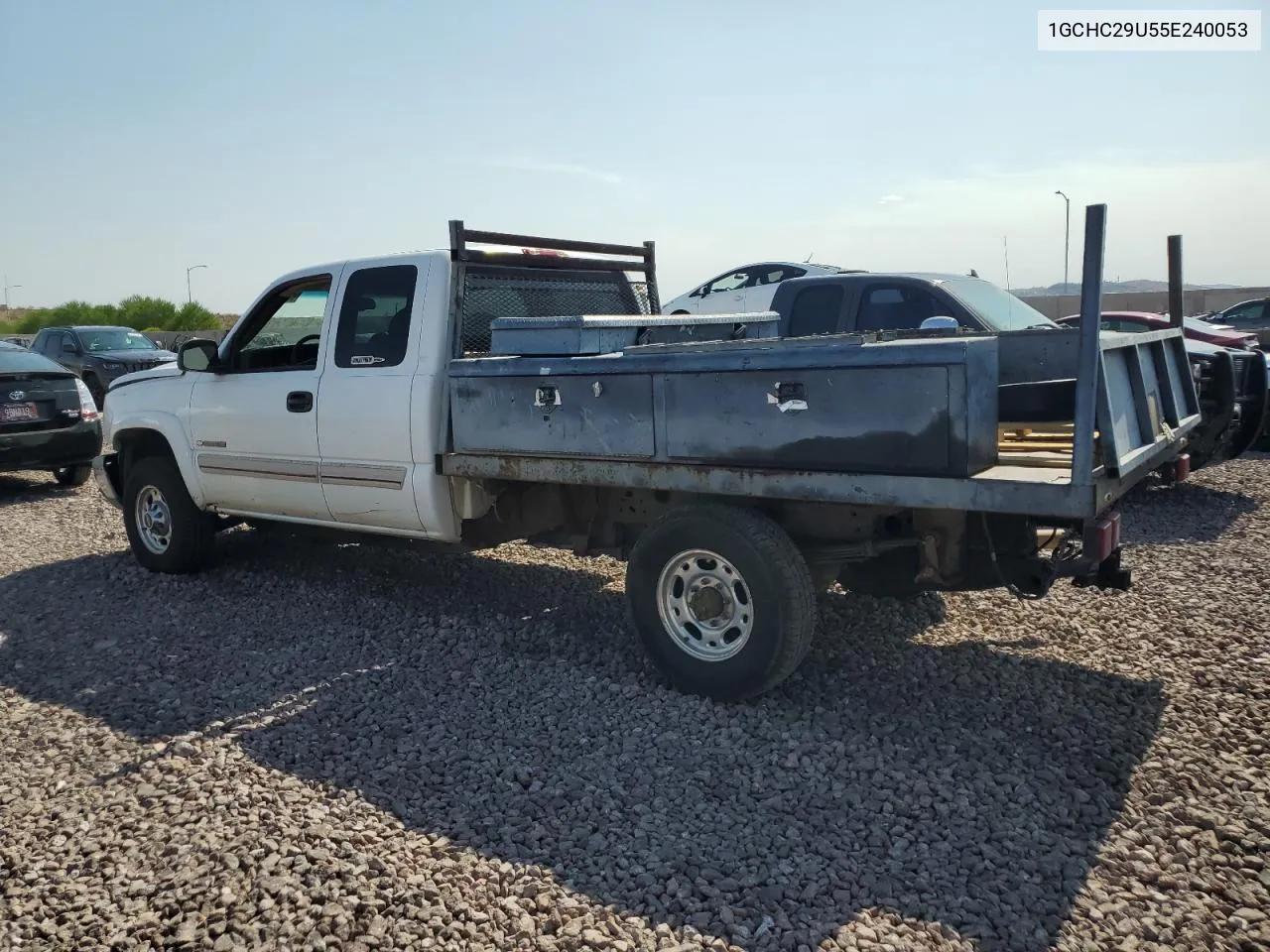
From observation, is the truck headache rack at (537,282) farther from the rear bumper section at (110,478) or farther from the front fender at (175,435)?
the rear bumper section at (110,478)

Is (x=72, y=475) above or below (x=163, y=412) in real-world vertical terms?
below

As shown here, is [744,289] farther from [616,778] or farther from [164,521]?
[616,778]

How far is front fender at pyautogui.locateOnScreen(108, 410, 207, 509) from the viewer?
701 centimetres

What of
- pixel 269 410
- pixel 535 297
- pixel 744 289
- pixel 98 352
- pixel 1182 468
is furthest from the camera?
pixel 98 352

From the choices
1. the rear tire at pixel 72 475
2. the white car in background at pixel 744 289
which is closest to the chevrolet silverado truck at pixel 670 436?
the rear tire at pixel 72 475

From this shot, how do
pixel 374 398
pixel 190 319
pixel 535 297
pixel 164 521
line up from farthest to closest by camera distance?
pixel 190 319
pixel 164 521
pixel 535 297
pixel 374 398

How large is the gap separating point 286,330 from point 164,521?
1.74 m

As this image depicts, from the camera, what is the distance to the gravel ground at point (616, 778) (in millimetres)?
3184

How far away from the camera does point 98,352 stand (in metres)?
19.2

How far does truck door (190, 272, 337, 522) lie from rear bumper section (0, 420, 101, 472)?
15.0ft

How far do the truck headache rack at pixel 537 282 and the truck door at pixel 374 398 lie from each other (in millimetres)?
243

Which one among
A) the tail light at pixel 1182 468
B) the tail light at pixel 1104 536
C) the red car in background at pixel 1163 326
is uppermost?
the red car in background at pixel 1163 326

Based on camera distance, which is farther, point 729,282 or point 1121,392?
point 729,282

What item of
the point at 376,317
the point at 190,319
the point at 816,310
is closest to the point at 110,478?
the point at 376,317
